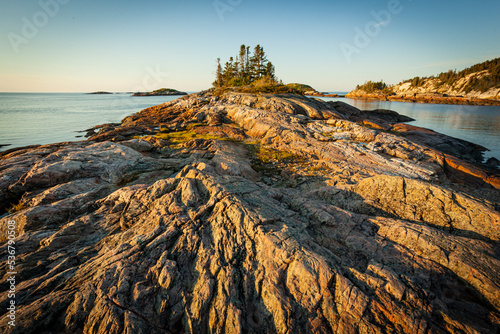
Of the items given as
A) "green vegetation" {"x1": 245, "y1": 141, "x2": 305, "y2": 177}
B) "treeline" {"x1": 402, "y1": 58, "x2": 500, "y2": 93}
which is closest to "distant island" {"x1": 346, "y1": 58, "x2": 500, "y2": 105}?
"treeline" {"x1": 402, "y1": 58, "x2": 500, "y2": 93}

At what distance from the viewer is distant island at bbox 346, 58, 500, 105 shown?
98.9 metres

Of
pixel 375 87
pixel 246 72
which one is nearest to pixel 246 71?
pixel 246 72

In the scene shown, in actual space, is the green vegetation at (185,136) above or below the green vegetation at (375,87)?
below

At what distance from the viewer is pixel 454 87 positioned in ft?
403

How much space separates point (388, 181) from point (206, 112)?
2719 cm

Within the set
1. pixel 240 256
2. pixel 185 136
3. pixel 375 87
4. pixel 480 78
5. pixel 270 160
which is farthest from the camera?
pixel 375 87

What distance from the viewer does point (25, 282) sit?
5273 millimetres

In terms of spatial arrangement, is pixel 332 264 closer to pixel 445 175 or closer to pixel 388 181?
pixel 388 181

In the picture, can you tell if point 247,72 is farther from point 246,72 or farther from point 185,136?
point 185,136

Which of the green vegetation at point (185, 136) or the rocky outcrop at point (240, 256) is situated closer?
the rocky outcrop at point (240, 256)

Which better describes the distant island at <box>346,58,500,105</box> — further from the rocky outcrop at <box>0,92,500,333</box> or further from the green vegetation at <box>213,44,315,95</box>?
the rocky outcrop at <box>0,92,500,333</box>

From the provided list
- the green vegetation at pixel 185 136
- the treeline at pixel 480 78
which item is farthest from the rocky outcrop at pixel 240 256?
the treeline at pixel 480 78

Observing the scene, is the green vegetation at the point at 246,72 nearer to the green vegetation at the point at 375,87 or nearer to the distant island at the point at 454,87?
the distant island at the point at 454,87

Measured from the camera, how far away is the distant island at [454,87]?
98938 mm
